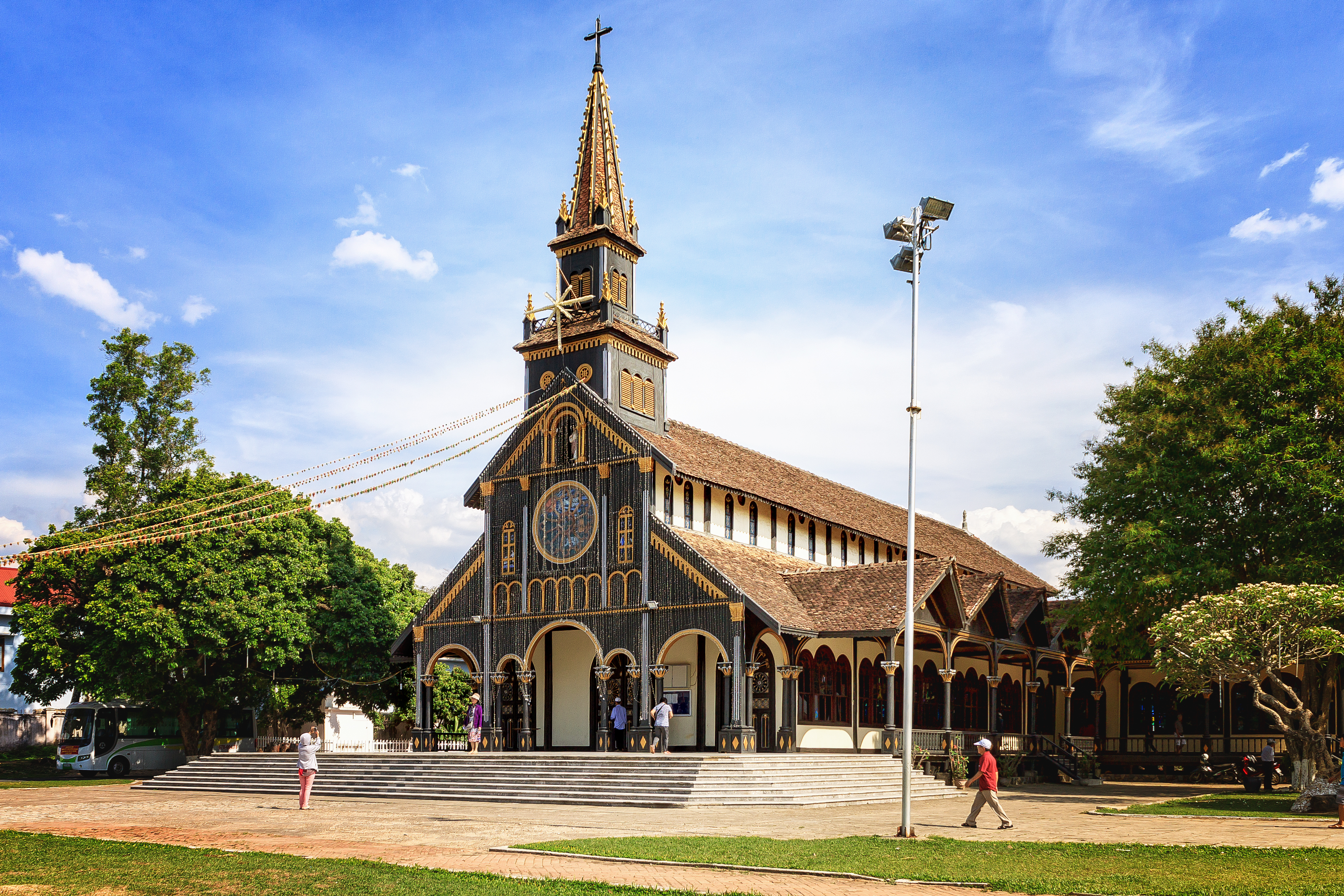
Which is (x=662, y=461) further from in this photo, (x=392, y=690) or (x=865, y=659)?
(x=392, y=690)

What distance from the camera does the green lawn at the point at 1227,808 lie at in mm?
23156

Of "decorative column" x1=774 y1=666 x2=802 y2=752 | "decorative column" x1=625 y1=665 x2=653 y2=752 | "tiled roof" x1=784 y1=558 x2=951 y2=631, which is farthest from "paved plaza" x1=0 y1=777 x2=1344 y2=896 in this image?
"decorative column" x1=625 y1=665 x2=653 y2=752

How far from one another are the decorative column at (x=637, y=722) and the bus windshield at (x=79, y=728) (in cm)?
2063

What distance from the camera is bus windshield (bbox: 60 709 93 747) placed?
140 ft

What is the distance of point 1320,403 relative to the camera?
1184 inches

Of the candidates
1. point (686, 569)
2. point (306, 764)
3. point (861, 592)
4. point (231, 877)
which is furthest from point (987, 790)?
point (861, 592)

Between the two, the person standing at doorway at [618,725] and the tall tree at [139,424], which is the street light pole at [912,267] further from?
the tall tree at [139,424]

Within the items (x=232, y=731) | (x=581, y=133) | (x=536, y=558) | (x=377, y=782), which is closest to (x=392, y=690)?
(x=232, y=731)

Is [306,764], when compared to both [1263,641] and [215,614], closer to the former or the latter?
[215,614]

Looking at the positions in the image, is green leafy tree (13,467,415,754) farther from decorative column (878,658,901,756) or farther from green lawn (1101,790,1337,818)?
green lawn (1101,790,1337,818)

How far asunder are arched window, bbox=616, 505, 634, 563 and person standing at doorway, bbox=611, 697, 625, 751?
427 centimetres

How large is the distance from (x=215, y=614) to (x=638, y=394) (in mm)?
15183

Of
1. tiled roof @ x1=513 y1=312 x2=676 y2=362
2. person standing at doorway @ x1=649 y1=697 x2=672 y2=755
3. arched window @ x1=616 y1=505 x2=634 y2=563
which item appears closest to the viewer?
person standing at doorway @ x1=649 y1=697 x2=672 y2=755

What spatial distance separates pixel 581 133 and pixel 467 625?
57.9 ft
